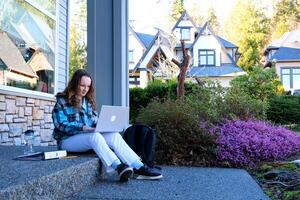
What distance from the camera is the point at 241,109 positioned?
27.7 ft

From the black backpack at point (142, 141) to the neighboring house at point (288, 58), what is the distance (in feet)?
80.5

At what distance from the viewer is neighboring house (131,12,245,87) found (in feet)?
89.4

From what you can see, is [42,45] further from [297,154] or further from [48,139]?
[297,154]

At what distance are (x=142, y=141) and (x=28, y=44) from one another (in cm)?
287

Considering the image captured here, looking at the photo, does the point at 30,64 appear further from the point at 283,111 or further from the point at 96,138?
the point at 283,111

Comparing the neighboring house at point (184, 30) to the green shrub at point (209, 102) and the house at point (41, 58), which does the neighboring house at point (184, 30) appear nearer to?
the green shrub at point (209, 102)

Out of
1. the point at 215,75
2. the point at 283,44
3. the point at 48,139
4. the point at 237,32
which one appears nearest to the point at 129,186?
the point at 48,139

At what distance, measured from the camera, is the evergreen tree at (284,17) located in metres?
29.7

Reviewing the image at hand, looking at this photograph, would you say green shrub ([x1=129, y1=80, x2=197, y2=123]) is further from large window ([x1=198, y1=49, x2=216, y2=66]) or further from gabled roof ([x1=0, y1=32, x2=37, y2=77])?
large window ([x1=198, y1=49, x2=216, y2=66])

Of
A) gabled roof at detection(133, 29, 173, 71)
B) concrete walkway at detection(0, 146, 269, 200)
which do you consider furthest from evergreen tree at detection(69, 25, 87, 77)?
gabled roof at detection(133, 29, 173, 71)

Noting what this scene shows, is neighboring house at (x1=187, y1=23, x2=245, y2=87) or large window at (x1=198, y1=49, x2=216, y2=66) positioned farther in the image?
large window at (x1=198, y1=49, x2=216, y2=66)

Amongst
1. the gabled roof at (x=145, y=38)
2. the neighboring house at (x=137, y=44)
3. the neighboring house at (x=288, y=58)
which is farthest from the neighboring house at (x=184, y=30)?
the neighboring house at (x=288, y=58)

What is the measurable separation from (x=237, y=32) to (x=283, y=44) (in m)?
4.26

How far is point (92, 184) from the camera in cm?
408
